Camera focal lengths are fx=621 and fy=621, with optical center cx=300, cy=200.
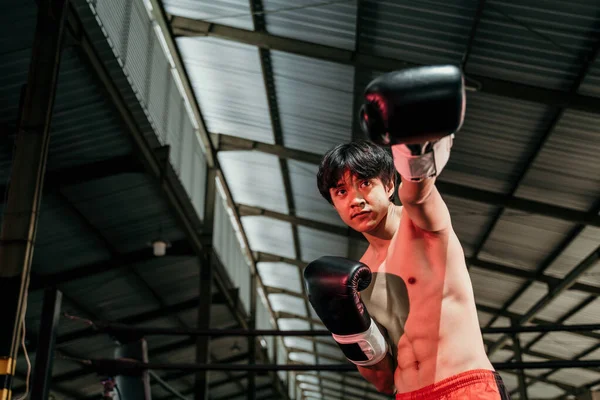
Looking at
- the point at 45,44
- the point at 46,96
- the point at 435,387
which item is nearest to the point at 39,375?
the point at 435,387

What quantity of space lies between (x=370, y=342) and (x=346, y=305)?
114mm

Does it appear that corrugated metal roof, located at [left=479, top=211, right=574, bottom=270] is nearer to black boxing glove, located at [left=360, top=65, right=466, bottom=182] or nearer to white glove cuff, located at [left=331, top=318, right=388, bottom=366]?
white glove cuff, located at [left=331, top=318, right=388, bottom=366]

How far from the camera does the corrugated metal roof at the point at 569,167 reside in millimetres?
6484

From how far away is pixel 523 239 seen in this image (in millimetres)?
9211

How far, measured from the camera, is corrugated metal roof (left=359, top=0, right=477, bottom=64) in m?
5.62

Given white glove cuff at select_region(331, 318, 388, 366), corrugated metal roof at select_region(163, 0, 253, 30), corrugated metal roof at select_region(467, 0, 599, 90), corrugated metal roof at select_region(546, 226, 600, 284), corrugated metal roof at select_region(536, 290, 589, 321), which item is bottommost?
white glove cuff at select_region(331, 318, 388, 366)

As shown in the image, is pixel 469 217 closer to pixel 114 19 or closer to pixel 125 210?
pixel 125 210

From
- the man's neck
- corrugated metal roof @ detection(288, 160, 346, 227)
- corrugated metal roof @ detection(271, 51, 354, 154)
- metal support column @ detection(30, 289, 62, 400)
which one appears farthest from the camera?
corrugated metal roof @ detection(288, 160, 346, 227)

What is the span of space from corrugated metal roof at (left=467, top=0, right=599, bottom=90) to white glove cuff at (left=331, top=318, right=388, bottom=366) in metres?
4.57

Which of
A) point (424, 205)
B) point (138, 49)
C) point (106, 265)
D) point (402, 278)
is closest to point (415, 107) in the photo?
point (424, 205)

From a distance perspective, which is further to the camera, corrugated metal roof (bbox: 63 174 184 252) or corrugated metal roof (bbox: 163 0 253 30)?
corrugated metal roof (bbox: 63 174 184 252)

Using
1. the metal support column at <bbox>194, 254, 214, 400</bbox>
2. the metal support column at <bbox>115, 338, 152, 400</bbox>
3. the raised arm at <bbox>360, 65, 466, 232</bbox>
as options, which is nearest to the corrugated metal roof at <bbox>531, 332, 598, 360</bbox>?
the metal support column at <bbox>194, 254, 214, 400</bbox>

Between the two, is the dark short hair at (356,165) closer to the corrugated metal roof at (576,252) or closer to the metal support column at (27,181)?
the metal support column at (27,181)

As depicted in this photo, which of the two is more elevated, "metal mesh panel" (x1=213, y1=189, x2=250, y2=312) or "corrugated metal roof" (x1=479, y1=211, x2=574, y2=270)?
"metal mesh panel" (x1=213, y1=189, x2=250, y2=312)
